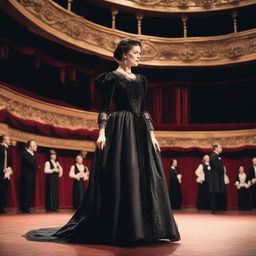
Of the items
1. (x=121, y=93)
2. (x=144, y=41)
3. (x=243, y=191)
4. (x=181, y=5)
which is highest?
(x=181, y=5)

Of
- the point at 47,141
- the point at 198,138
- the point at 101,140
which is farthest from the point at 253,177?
the point at 101,140

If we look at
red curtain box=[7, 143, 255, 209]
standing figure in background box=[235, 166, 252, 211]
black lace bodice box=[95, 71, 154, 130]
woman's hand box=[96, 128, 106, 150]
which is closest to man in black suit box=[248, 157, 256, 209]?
standing figure in background box=[235, 166, 252, 211]

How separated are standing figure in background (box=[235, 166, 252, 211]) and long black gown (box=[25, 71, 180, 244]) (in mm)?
7693

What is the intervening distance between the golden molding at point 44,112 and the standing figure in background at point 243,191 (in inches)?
167

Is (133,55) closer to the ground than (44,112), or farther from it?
closer to the ground

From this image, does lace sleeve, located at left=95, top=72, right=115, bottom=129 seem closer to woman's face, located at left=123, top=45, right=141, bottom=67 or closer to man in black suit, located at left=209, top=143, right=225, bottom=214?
woman's face, located at left=123, top=45, right=141, bottom=67

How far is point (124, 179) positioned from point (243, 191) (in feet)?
26.8

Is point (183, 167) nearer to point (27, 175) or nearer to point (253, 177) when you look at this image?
point (253, 177)

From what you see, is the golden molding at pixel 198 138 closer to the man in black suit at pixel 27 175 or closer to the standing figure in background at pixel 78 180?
the standing figure in background at pixel 78 180

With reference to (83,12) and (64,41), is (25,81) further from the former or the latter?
(83,12)

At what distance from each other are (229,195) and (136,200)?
891cm

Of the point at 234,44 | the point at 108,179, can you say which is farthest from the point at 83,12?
the point at 108,179

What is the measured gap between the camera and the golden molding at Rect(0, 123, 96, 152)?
27.8ft

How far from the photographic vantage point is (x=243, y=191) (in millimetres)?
10305
